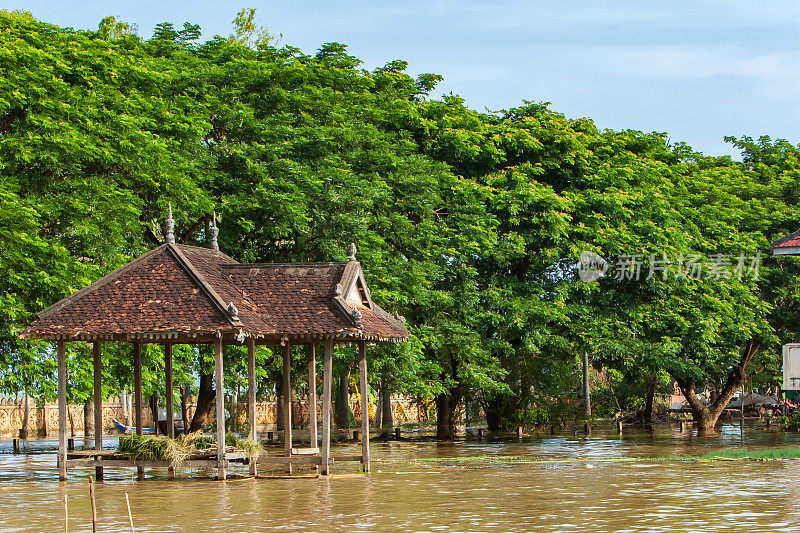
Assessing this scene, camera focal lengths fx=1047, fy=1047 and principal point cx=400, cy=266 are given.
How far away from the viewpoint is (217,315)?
898 inches

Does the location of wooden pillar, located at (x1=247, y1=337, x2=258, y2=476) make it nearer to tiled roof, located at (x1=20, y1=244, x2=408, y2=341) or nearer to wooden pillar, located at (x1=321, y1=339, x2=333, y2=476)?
tiled roof, located at (x1=20, y1=244, x2=408, y2=341)

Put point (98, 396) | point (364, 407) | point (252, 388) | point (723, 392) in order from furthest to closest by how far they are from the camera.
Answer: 1. point (723, 392)
2. point (364, 407)
3. point (252, 388)
4. point (98, 396)

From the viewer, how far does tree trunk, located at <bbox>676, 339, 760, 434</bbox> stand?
Result: 152ft

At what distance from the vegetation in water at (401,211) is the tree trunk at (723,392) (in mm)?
136

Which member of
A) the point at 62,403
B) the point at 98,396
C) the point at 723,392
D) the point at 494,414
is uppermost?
the point at 98,396

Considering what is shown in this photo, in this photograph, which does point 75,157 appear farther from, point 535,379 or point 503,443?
point 535,379

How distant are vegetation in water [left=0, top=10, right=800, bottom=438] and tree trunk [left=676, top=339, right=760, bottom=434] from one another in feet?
0.45

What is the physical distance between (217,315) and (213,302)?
1.48ft

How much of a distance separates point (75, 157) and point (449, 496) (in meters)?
15.2

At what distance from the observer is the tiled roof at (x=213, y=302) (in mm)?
22781

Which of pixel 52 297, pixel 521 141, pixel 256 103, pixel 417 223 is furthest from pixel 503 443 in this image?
pixel 52 297
